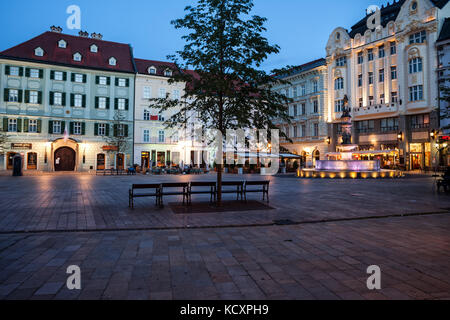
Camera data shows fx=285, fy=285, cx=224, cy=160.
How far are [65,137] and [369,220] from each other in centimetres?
3667

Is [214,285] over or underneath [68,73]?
underneath

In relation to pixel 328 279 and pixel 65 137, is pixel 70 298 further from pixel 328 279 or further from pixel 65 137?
→ pixel 65 137

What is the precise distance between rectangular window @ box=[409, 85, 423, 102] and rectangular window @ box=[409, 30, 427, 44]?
586cm

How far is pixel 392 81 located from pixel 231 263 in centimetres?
4397

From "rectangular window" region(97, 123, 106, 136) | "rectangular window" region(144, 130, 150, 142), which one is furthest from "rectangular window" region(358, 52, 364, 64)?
"rectangular window" region(97, 123, 106, 136)

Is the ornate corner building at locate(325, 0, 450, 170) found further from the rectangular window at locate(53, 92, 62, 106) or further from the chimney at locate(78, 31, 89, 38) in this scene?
the rectangular window at locate(53, 92, 62, 106)

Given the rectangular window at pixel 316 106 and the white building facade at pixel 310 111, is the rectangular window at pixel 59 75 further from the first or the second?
the rectangular window at pixel 316 106

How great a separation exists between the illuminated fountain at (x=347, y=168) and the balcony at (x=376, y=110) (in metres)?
15.1

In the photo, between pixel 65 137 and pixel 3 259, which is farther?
pixel 65 137

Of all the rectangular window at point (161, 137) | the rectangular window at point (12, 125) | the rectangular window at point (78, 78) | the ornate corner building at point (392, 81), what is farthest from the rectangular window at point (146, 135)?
the ornate corner building at point (392, 81)

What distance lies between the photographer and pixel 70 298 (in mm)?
3340

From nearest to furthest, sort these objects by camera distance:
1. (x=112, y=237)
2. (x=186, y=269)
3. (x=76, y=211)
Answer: (x=186, y=269), (x=112, y=237), (x=76, y=211)

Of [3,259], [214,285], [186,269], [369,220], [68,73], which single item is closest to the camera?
[214,285]
